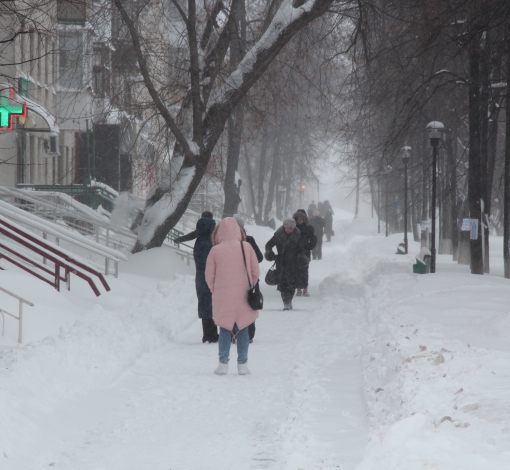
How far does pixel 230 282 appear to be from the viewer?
963 cm

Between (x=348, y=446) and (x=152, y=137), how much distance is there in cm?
1410

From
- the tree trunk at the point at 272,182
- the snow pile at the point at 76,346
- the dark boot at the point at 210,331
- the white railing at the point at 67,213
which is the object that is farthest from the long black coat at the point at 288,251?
the tree trunk at the point at 272,182

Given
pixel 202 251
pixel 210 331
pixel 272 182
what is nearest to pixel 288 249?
pixel 202 251

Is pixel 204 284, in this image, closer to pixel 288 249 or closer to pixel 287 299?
pixel 287 299

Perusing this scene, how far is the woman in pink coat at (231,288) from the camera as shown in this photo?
958cm

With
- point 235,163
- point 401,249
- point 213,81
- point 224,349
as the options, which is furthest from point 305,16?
point 401,249

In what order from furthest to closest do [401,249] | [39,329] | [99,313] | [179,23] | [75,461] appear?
[401,249] < [179,23] < [99,313] < [39,329] < [75,461]

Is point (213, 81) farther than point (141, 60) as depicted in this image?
Yes

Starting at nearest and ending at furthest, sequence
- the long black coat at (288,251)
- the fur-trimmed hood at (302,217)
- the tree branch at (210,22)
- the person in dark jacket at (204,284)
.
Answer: the person in dark jacket at (204,284), the long black coat at (288,251), the fur-trimmed hood at (302,217), the tree branch at (210,22)

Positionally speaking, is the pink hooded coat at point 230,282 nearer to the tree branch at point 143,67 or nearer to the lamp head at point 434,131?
the tree branch at point 143,67

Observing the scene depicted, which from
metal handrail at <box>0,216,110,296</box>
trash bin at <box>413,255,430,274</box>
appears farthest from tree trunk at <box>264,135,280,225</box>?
metal handrail at <box>0,216,110,296</box>

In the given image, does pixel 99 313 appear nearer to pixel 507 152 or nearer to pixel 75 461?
pixel 75 461

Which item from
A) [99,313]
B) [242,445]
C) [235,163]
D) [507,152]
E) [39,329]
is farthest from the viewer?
[235,163]

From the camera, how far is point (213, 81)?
1866 centimetres
